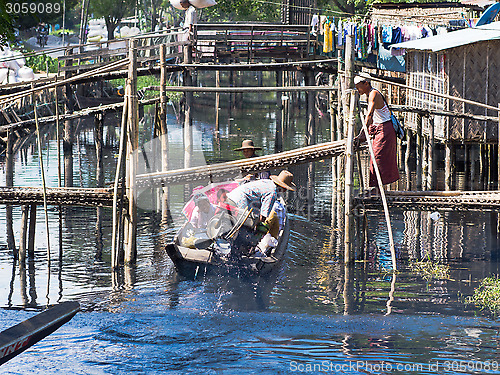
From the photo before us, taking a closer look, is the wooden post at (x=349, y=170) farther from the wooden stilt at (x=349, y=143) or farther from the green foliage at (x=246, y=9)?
the green foliage at (x=246, y=9)

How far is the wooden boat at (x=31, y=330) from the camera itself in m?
6.23

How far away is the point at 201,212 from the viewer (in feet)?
32.6

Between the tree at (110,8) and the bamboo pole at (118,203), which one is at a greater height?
the tree at (110,8)

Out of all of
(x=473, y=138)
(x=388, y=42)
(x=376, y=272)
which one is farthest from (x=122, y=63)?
(x=388, y=42)

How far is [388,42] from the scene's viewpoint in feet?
65.4

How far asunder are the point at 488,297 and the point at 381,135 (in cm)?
277

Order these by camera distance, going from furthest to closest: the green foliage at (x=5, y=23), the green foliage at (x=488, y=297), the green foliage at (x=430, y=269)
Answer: the green foliage at (x=5, y=23)
the green foliage at (x=430, y=269)
the green foliage at (x=488, y=297)

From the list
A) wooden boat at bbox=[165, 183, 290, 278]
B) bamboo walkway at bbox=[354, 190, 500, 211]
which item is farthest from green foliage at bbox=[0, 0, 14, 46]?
bamboo walkway at bbox=[354, 190, 500, 211]

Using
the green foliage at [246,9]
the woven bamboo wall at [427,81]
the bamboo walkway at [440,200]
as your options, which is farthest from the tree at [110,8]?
the bamboo walkway at [440,200]

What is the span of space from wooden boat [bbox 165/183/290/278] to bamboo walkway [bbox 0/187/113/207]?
1353mm

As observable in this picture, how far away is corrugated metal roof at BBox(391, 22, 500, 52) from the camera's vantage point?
1518 centimetres

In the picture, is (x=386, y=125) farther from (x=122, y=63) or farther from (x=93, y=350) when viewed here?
(x=93, y=350)

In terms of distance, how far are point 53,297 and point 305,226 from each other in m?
5.84

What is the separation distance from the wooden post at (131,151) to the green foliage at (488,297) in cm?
492
